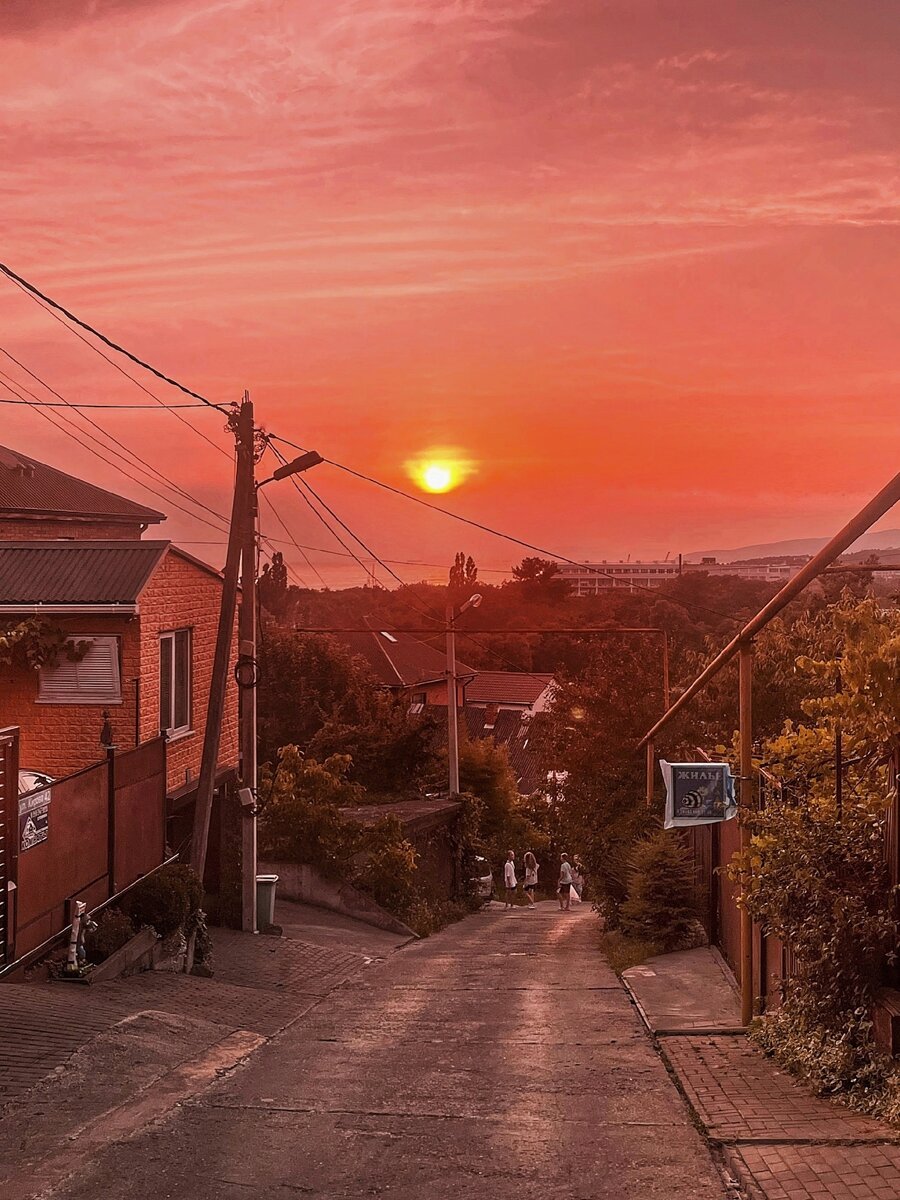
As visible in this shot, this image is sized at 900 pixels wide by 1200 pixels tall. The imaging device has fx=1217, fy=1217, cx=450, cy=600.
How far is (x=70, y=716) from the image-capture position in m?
18.3

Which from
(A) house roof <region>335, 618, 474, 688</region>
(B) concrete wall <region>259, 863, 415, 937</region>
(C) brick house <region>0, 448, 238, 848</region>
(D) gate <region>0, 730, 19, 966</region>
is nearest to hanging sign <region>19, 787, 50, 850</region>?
(D) gate <region>0, 730, 19, 966</region>

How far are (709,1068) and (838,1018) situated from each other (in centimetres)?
144

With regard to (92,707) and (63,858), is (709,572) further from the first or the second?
(63,858)

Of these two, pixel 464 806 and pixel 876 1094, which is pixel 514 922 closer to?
pixel 464 806

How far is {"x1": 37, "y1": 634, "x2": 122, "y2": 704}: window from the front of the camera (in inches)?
715

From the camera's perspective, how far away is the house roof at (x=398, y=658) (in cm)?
6103

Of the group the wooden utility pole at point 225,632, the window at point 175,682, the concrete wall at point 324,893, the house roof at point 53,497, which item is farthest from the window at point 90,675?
the house roof at point 53,497

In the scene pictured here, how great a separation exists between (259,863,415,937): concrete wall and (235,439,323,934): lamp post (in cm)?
450

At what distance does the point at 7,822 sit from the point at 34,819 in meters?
0.67

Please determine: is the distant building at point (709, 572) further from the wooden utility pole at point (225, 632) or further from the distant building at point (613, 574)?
the wooden utility pole at point (225, 632)

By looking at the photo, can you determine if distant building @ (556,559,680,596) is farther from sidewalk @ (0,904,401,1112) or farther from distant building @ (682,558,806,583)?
sidewalk @ (0,904,401,1112)

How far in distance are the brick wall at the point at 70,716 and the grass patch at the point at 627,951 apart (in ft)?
25.4

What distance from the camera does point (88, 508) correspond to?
41.6 meters

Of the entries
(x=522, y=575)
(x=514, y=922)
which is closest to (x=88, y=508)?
(x=514, y=922)
